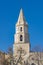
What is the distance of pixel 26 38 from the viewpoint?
7344cm

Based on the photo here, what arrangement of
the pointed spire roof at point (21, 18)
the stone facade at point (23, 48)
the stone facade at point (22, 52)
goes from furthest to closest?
the pointed spire roof at point (21, 18) < the stone facade at point (23, 48) < the stone facade at point (22, 52)

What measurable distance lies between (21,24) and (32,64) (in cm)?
1001

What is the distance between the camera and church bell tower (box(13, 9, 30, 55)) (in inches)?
2852

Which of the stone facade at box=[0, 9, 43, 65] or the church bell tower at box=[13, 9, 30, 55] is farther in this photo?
the church bell tower at box=[13, 9, 30, 55]

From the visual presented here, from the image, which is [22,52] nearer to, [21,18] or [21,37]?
[21,37]

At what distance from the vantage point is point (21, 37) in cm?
7375

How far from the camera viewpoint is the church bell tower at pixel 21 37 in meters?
72.4

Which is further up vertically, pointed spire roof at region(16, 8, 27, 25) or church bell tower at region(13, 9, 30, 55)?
pointed spire roof at region(16, 8, 27, 25)

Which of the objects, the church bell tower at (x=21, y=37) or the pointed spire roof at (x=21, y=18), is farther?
the pointed spire roof at (x=21, y=18)

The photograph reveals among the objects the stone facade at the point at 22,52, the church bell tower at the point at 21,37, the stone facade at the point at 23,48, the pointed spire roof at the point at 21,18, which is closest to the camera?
the stone facade at the point at 22,52

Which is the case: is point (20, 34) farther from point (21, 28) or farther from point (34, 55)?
point (34, 55)

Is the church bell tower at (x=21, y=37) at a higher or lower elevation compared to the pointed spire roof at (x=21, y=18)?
lower

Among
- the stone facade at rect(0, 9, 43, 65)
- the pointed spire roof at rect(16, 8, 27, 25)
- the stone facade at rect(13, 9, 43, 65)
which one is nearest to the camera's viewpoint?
the stone facade at rect(0, 9, 43, 65)

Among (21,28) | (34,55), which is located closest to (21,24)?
(21,28)
